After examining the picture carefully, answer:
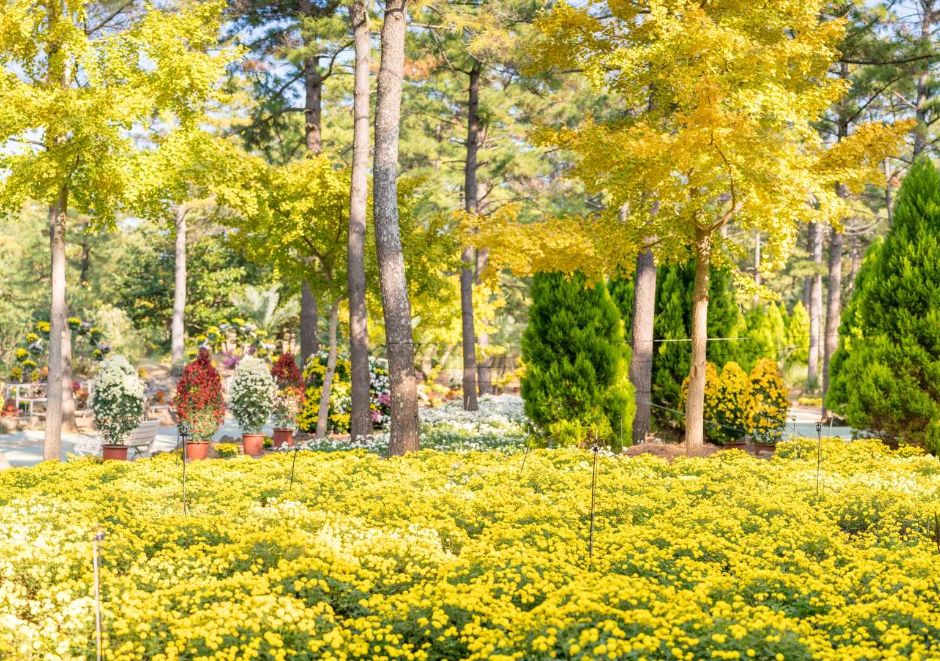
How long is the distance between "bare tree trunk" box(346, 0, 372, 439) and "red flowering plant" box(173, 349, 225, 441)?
2090 mm

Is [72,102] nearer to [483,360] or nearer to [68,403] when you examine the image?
[68,403]

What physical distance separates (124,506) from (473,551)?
10.1 feet

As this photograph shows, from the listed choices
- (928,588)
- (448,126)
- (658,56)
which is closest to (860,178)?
(658,56)

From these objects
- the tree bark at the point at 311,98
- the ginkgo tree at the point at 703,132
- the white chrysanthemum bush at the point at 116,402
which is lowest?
the white chrysanthemum bush at the point at 116,402

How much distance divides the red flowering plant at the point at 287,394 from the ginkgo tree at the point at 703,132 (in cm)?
617

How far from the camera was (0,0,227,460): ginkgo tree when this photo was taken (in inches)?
419

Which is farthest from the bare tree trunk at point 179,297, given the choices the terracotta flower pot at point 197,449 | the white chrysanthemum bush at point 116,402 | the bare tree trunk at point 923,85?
the bare tree trunk at point 923,85

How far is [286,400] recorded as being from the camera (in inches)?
600

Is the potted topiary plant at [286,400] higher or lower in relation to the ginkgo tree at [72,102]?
lower

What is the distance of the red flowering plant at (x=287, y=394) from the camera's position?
1523 centimetres

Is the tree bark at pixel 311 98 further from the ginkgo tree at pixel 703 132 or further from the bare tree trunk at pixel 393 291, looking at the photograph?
the bare tree trunk at pixel 393 291

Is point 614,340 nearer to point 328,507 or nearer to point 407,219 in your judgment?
point 407,219

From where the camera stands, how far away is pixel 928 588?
4984 millimetres

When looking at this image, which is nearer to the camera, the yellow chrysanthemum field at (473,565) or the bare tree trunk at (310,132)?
the yellow chrysanthemum field at (473,565)
